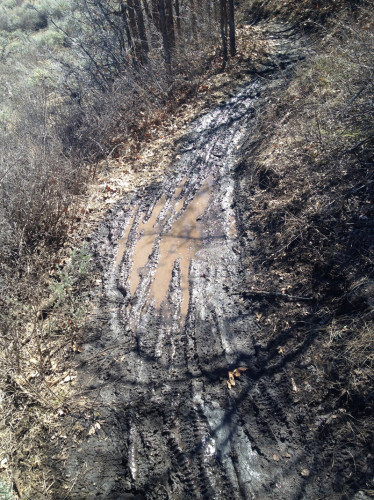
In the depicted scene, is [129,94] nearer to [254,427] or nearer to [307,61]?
[307,61]

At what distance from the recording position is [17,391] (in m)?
3.79

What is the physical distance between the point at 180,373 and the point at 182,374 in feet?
0.09

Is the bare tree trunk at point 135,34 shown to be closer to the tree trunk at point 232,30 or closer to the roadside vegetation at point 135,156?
the roadside vegetation at point 135,156

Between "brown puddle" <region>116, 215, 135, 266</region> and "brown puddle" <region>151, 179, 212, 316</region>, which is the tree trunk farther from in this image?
"brown puddle" <region>116, 215, 135, 266</region>

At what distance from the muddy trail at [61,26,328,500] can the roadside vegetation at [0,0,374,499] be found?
1.03ft

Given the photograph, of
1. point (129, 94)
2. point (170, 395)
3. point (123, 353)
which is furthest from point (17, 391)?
point (129, 94)

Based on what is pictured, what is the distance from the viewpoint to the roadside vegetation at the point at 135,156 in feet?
11.9

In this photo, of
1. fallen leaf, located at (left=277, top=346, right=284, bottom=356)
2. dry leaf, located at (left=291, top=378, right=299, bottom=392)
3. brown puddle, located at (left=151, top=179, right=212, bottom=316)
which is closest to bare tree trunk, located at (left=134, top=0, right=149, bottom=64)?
brown puddle, located at (left=151, top=179, right=212, bottom=316)

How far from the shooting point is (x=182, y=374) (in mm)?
3908

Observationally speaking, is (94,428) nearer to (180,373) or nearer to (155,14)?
(180,373)

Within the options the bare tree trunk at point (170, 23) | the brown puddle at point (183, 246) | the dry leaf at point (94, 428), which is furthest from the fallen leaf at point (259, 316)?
the bare tree trunk at point (170, 23)

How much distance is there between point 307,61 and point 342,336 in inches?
313

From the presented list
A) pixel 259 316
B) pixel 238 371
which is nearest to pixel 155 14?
pixel 259 316

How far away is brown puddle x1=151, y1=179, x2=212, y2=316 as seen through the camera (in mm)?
4926
